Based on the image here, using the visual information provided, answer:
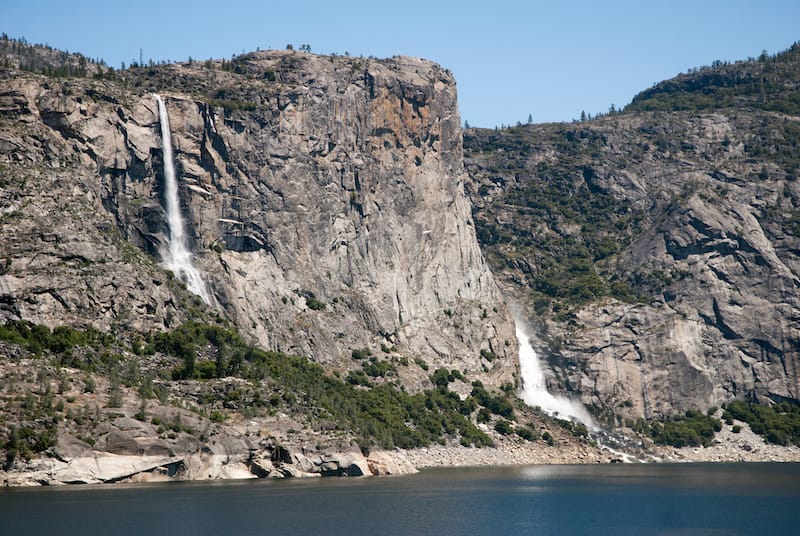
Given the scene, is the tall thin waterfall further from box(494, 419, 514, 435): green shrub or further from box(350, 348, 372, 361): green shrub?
box(494, 419, 514, 435): green shrub

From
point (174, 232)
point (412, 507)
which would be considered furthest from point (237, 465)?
point (174, 232)

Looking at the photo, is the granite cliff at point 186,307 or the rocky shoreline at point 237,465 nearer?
the rocky shoreline at point 237,465

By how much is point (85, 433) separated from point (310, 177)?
85.4 m

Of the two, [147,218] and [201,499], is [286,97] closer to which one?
[147,218]

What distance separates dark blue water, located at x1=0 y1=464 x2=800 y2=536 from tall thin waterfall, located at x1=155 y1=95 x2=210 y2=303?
50798 millimetres

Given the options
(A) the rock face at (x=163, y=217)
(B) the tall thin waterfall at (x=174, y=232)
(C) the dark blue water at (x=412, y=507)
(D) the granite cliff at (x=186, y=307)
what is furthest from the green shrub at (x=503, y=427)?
(B) the tall thin waterfall at (x=174, y=232)

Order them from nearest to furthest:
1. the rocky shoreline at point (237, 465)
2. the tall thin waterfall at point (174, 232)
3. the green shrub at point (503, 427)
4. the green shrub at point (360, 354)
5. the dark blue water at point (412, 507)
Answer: the dark blue water at point (412, 507) → the rocky shoreline at point (237, 465) → the tall thin waterfall at point (174, 232) → the green shrub at point (360, 354) → the green shrub at point (503, 427)

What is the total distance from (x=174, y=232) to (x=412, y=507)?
84.5 meters

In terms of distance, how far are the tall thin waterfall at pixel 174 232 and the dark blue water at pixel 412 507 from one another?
2000 inches

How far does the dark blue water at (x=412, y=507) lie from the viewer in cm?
9231

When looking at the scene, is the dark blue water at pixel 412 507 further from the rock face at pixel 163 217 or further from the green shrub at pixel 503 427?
the green shrub at pixel 503 427

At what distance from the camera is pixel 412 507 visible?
→ 108312 mm

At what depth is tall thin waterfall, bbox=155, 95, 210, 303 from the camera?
17588cm

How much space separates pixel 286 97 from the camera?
Answer: 19962 centimetres
